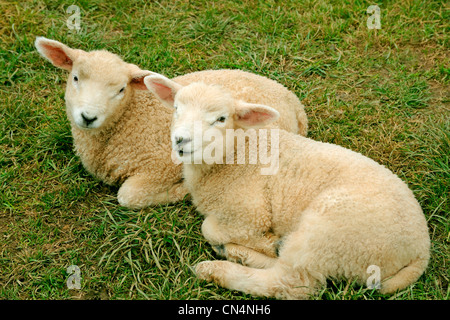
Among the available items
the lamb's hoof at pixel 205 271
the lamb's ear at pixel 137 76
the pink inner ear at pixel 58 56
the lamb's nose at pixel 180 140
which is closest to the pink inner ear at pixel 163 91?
the lamb's ear at pixel 137 76

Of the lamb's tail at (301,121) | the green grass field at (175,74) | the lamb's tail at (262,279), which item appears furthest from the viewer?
the lamb's tail at (301,121)

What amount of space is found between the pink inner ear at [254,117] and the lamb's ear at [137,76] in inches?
42.2

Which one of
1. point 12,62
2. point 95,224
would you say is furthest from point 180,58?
point 95,224

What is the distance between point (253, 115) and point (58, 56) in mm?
2023

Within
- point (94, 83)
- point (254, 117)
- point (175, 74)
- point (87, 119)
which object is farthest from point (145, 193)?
point (175, 74)

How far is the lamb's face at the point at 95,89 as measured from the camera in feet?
14.8

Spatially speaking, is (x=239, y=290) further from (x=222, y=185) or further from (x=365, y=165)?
(x=365, y=165)

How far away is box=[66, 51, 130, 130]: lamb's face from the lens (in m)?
4.51

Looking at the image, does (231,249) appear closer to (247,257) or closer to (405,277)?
(247,257)

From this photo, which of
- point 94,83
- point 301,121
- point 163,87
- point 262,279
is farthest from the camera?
point 301,121

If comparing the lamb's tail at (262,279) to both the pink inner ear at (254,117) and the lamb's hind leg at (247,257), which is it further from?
the pink inner ear at (254,117)

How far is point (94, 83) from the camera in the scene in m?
4.59

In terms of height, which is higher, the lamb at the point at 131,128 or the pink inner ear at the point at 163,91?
the pink inner ear at the point at 163,91

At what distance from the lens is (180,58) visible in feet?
21.3
